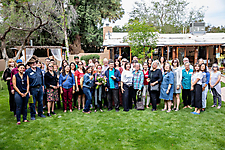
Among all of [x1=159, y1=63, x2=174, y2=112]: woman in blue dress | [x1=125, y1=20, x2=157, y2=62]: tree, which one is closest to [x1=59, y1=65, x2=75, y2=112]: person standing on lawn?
[x1=159, y1=63, x2=174, y2=112]: woman in blue dress

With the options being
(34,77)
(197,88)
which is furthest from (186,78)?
(34,77)

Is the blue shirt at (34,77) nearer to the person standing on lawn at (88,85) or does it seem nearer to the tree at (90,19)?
the person standing on lawn at (88,85)

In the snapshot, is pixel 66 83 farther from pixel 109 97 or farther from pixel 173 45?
pixel 173 45

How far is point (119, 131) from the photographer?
4.97m

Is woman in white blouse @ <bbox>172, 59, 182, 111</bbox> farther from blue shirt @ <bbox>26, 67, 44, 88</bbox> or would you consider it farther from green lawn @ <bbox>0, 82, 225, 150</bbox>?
blue shirt @ <bbox>26, 67, 44, 88</bbox>

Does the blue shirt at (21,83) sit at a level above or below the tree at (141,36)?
below

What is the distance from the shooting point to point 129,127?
17.1 feet

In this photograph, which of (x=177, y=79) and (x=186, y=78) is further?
(x=186, y=78)

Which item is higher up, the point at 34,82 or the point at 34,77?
the point at 34,77

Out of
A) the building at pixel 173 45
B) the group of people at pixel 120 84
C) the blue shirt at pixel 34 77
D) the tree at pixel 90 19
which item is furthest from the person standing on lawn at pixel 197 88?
the tree at pixel 90 19

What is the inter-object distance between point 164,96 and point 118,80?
5.78 feet

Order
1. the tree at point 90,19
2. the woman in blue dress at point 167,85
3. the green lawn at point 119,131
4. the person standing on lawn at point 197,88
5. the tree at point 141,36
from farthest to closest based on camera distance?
the tree at point 90,19, the tree at point 141,36, the woman in blue dress at point 167,85, the person standing on lawn at point 197,88, the green lawn at point 119,131

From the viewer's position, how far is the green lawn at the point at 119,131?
426 cm

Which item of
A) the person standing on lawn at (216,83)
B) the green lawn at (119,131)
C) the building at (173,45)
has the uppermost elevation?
the building at (173,45)
